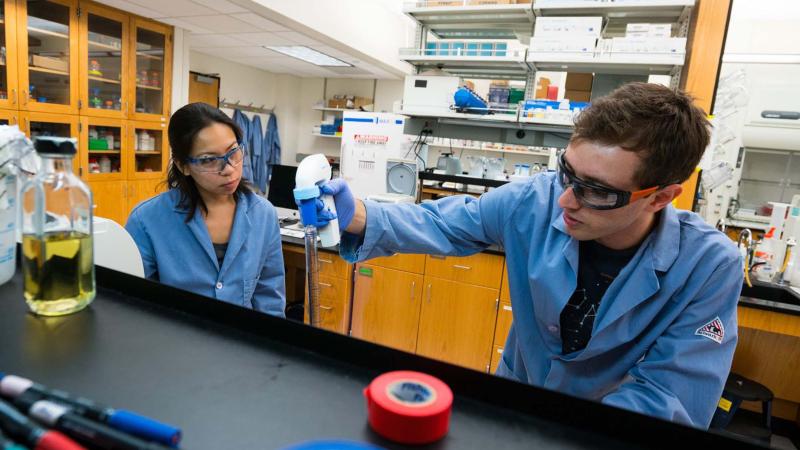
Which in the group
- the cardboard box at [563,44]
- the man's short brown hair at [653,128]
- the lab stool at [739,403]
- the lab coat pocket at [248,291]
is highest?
the cardboard box at [563,44]

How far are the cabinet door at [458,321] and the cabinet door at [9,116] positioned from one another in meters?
3.57

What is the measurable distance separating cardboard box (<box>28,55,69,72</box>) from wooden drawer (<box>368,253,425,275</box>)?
3.36 metres

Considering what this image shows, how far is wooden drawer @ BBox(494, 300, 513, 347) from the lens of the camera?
8.93ft

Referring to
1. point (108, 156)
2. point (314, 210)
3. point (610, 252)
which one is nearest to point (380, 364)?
point (314, 210)

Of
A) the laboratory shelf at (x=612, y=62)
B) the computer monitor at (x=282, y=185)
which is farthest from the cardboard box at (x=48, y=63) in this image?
the laboratory shelf at (x=612, y=62)

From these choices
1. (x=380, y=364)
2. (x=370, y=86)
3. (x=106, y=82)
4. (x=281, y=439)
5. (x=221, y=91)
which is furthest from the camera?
(x=370, y=86)

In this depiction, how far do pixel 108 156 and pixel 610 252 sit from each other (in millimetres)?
4922

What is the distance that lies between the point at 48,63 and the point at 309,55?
2966mm

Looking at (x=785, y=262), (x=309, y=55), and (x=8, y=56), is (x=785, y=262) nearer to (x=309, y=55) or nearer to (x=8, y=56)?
(x=309, y=55)

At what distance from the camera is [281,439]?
1.35ft

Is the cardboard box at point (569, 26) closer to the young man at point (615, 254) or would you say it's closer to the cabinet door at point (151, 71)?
the young man at point (615, 254)

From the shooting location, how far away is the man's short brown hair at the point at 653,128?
2.95 ft

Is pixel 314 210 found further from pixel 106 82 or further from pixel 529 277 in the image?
pixel 106 82

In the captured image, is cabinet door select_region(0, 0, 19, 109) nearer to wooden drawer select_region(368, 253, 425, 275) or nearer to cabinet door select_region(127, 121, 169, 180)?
cabinet door select_region(127, 121, 169, 180)
